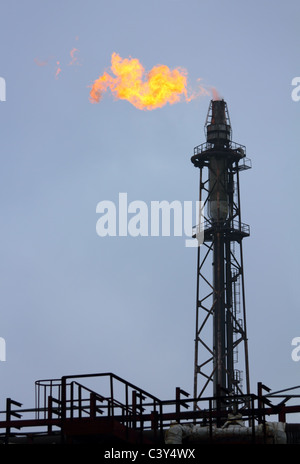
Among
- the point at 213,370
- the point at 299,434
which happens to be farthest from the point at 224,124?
the point at 299,434

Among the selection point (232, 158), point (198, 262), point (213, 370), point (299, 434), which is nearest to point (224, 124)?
point (232, 158)

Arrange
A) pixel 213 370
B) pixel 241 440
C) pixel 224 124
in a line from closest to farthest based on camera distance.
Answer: pixel 241 440, pixel 213 370, pixel 224 124

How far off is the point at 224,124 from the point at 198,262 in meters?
9.24

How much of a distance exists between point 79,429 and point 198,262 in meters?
38.6

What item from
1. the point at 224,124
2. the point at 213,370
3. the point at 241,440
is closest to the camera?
the point at 241,440

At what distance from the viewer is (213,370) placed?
217ft
